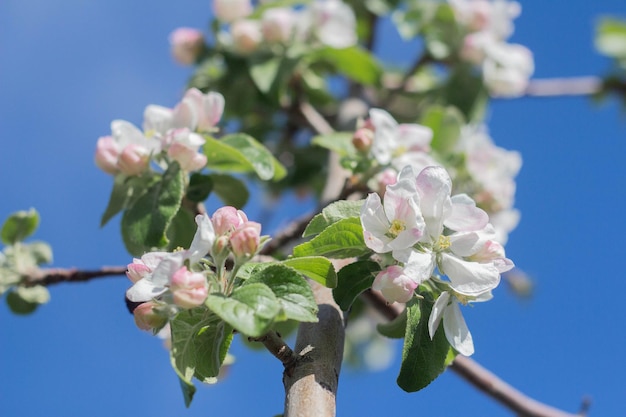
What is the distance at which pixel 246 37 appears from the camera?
238 cm

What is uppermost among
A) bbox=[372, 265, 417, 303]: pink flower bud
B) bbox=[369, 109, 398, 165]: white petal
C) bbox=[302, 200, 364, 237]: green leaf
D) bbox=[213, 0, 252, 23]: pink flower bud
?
bbox=[213, 0, 252, 23]: pink flower bud

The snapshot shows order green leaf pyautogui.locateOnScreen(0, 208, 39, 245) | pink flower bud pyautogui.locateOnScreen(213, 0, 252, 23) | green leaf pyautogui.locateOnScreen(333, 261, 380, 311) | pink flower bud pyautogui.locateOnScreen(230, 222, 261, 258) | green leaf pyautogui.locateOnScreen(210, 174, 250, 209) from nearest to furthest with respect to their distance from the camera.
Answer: pink flower bud pyautogui.locateOnScreen(230, 222, 261, 258) → green leaf pyautogui.locateOnScreen(333, 261, 380, 311) → green leaf pyautogui.locateOnScreen(210, 174, 250, 209) → green leaf pyautogui.locateOnScreen(0, 208, 39, 245) → pink flower bud pyautogui.locateOnScreen(213, 0, 252, 23)

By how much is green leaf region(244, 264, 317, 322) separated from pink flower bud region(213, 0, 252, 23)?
5.54 feet

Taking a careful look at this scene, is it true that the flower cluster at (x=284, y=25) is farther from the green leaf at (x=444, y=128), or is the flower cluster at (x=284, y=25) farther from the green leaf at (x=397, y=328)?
the green leaf at (x=397, y=328)

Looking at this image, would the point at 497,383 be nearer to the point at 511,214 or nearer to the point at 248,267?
the point at 511,214

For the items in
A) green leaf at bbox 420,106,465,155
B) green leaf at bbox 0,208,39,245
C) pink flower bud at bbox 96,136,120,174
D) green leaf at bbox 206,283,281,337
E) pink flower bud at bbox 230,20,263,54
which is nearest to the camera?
green leaf at bbox 206,283,281,337

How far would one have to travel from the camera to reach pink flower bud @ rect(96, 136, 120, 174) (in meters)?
1.48

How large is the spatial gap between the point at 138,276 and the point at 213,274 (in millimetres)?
108

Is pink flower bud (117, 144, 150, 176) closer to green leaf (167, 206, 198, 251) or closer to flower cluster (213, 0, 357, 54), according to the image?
green leaf (167, 206, 198, 251)

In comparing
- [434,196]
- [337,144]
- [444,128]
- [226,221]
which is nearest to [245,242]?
[226,221]

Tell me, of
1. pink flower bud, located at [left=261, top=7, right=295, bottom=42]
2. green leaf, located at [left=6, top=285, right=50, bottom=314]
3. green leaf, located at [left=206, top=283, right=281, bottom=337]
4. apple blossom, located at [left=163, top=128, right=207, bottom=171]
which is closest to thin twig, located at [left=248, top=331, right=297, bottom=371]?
green leaf, located at [left=206, top=283, right=281, bottom=337]

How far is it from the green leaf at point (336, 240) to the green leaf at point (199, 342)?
167mm

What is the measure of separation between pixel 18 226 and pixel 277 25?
3.41 ft

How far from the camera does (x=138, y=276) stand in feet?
3.41
